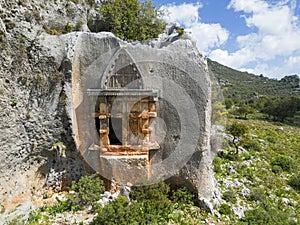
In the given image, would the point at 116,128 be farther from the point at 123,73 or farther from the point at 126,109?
the point at 123,73

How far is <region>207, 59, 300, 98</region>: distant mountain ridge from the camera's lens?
76.1 metres

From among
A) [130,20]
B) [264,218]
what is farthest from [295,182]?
[130,20]

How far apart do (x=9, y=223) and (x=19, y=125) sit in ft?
11.2

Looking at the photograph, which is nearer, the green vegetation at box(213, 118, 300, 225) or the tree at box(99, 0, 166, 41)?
the green vegetation at box(213, 118, 300, 225)

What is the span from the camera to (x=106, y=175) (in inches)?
364

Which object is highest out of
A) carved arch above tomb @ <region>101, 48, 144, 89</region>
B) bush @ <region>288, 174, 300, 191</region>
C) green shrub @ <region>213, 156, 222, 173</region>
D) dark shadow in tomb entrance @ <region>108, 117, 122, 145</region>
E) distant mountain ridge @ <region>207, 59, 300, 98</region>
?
distant mountain ridge @ <region>207, 59, 300, 98</region>

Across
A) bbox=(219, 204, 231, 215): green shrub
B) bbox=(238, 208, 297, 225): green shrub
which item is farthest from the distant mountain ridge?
bbox=(219, 204, 231, 215): green shrub

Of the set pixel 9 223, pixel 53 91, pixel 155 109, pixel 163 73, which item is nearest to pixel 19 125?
pixel 53 91

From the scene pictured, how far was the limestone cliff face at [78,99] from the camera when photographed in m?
8.66

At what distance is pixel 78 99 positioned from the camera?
932 cm

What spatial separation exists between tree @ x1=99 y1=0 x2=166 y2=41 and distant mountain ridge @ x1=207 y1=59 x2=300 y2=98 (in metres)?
54.3

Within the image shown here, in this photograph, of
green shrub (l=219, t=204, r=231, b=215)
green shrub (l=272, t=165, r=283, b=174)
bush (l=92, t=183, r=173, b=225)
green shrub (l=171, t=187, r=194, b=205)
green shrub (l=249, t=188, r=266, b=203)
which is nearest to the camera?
bush (l=92, t=183, r=173, b=225)

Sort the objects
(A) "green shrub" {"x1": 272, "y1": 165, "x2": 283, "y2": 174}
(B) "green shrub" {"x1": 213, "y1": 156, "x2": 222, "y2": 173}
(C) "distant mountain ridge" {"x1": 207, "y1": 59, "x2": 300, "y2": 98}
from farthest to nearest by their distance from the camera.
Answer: (C) "distant mountain ridge" {"x1": 207, "y1": 59, "x2": 300, "y2": 98}
(A) "green shrub" {"x1": 272, "y1": 165, "x2": 283, "y2": 174}
(B) "green shrub" {"x1": 213, "y1": 156, "x2": 222, "y2": 173}

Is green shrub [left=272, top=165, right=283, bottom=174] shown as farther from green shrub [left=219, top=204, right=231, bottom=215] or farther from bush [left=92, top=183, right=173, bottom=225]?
bush [left=92, top=183, right=173, bottom=225]
